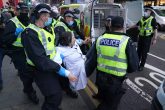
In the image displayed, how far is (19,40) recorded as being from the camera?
534 centimetres

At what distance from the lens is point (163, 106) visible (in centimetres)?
360

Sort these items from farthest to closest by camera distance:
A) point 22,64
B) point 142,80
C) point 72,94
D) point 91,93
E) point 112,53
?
point 142,80 → point 91,93 → point 72,94 → point 22,64 → point 112,53

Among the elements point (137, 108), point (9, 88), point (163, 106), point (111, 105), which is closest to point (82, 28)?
point (9, 88)

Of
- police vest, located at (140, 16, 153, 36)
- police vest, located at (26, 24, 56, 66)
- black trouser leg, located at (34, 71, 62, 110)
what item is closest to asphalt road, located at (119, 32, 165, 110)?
police vest, located at (140, 16, 153, 36)

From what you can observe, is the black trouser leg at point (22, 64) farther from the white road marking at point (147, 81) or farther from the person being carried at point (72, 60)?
the white road marking at point (147, 81)

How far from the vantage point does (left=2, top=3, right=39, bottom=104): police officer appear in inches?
205

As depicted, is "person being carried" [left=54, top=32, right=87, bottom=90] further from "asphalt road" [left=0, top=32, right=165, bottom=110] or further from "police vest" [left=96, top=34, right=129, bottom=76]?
"asphalt road" [left=0, top=32, right=165, bottom=110]

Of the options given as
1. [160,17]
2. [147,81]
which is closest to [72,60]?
[147,81]

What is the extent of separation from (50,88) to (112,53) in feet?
3.24

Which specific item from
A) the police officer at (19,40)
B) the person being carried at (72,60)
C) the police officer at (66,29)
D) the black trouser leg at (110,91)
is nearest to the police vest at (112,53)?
the black trouser leg at (110,91)

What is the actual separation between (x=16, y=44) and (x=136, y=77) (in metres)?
3.26

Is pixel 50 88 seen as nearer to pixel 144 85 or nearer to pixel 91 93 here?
pixel 91 93

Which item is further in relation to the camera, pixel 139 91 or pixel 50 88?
pixel 139 91

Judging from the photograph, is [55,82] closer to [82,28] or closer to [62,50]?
[62,50]
